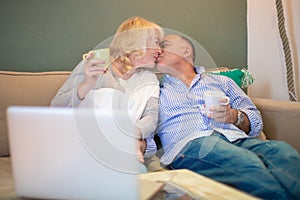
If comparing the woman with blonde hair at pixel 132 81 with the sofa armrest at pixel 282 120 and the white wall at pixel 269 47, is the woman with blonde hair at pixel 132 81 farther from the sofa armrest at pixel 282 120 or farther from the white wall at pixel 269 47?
the white wall at pixel 269 47

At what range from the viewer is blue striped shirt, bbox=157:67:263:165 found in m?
1.56

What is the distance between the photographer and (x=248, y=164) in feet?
4.33

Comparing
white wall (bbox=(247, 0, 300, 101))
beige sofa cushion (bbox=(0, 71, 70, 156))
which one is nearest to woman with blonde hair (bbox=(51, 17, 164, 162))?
beige sofa cushion (bbox=(0, 71, 70, 156))

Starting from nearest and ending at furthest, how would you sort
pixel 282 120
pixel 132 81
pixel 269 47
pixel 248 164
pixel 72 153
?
pixel 72 153, pixel 248 164, pixel 132 81, pixel 282 120, pixel 269 47

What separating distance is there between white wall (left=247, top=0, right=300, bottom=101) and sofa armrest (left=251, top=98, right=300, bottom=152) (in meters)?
0.44

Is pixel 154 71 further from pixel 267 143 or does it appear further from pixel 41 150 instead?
pixel 41 150

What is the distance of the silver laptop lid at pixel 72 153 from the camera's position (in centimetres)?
83

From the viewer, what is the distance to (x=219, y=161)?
1.39 metres

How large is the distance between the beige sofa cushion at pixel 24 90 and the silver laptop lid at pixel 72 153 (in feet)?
2.52

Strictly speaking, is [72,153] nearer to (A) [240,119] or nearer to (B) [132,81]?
(B) [132,81]

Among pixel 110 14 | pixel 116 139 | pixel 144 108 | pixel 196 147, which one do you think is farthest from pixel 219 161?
pixel 110 14

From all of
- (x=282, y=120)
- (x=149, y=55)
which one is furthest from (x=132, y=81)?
(x=282, y=120)

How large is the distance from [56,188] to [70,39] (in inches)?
50.2

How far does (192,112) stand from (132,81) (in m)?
0.29
